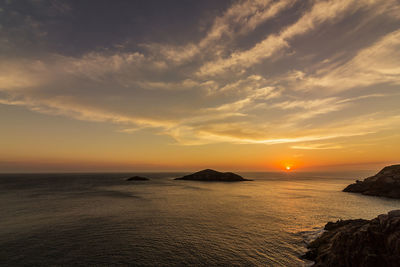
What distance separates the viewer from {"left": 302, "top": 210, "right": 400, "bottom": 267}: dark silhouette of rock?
18547mm

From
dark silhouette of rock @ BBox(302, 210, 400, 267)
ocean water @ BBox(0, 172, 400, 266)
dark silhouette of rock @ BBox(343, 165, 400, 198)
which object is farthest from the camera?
dark silhouette of rock @ BBox(343, 165, 400, 198)

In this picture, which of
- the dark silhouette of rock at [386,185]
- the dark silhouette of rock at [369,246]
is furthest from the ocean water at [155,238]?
the dark silhouette of rock at [386,185]

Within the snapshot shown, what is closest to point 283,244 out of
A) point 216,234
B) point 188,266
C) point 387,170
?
point 216,234

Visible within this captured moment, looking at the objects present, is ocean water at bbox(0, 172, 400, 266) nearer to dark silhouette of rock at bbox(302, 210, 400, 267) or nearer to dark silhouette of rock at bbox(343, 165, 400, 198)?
dark silhouette of rock at bbox(302, 210, 400, 267)

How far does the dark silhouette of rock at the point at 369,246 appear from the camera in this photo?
60.8ft

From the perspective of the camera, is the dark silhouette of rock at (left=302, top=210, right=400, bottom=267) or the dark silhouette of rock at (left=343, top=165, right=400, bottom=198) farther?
the dark silhouette of rock at (left=343, top=165, right=400, bottom=198)

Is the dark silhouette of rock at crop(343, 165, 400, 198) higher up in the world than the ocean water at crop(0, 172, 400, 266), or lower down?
higher up

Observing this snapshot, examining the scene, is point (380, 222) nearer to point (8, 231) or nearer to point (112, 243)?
point (112, 243)

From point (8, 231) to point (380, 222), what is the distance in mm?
57640

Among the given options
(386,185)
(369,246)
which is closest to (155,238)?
(369,246)

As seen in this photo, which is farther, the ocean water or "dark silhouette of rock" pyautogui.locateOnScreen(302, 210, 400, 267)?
the ocean water

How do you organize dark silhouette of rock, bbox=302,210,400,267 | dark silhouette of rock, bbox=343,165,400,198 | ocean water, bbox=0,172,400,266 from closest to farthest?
dark silhouette of rock, bbox=302,210,400,267 → ocean water, bbox=0,172,400,266 → dark silhouette of rock, bbox=343,165,400,198

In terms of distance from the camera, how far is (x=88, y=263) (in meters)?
22.3

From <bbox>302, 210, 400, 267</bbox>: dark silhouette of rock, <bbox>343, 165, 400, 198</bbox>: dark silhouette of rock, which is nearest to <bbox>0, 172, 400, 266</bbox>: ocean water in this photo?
<bbox>302, 210, 400, 267</bbox>: dark silhouette of rock
